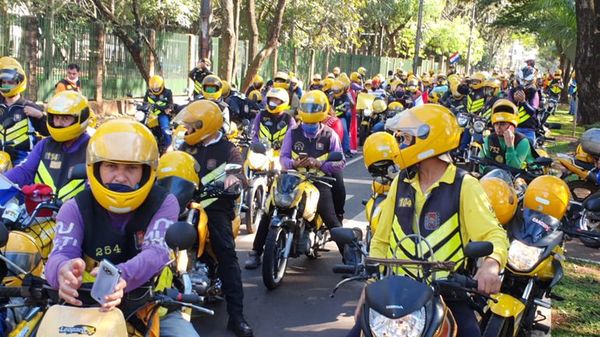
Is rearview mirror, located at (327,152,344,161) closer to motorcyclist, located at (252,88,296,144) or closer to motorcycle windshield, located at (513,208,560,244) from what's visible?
motorcycle windshield, located at (513,208,560,244)

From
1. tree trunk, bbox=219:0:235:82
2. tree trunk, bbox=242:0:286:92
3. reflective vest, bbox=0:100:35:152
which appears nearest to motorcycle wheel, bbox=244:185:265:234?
reflective vest, bbox=0:100:35:152

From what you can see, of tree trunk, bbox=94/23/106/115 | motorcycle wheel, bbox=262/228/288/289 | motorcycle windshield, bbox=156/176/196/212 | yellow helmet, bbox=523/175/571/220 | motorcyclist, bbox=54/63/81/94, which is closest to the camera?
motorcycle windshield, bbox=156/176/196/212

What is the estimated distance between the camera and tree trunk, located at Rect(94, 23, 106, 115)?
21.6 meters

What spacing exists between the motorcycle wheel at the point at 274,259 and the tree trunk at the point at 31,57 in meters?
13.7

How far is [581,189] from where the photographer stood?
1114 centimetres

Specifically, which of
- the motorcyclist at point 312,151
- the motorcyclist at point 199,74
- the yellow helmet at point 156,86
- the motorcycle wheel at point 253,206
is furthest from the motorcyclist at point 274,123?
the motorcyclist at point 199,74

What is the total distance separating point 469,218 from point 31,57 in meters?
17.5

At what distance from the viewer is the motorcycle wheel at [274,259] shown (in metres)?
6.93

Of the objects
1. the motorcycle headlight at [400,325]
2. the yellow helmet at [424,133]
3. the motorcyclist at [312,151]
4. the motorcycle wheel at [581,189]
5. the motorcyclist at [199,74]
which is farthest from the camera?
the motorcyclist at [199,74]

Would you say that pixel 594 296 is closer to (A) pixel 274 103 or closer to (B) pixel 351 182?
(A) pixel 274 103

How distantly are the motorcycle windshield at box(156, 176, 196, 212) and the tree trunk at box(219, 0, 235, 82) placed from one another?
14144 millimetres

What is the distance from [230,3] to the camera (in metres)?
18.9

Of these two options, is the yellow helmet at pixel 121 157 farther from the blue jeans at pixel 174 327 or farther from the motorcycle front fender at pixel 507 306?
the motorcycle front fender at pixel 507 306

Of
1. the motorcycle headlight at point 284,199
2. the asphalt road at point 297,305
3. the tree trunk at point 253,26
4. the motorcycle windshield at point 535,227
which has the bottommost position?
the asphalt road at point 297,305
